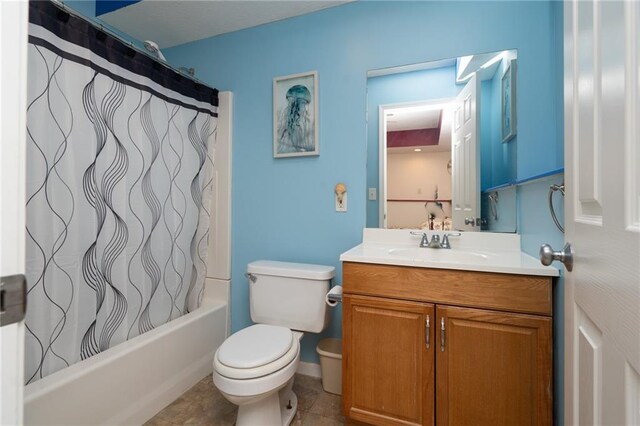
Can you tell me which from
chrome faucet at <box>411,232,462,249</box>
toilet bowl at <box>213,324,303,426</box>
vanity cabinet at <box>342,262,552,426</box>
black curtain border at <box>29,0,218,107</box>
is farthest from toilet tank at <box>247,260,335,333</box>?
black curtain border at <box>29,0,218,107</box>

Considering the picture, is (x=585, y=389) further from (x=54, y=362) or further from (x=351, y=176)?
(x=54, y=362)

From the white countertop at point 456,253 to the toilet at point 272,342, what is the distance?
1.10 feet

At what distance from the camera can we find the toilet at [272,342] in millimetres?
1211

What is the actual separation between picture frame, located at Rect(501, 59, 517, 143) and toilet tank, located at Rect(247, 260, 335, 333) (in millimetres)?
1169

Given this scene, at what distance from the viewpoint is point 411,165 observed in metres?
1.73

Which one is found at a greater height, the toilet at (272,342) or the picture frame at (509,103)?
the picture frame at (509,103)

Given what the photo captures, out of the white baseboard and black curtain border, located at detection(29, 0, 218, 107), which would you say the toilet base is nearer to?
the white baseboard

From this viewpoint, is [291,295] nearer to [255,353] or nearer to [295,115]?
[255,353]

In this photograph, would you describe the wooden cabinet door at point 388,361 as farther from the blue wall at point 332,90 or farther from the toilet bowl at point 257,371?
the blue wall at point 332,90

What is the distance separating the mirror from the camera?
5.06 feet

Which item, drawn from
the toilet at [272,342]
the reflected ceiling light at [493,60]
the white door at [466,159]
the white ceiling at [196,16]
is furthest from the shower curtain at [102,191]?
the reflected ceiling light at [493,60]


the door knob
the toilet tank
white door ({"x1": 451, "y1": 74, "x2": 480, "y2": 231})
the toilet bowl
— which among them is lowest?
the toilet bowl

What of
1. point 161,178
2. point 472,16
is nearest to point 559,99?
point 472,16

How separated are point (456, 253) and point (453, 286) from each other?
1.29 ft
